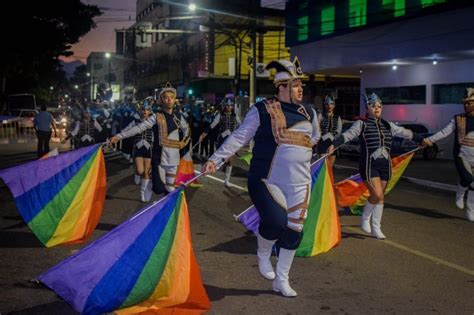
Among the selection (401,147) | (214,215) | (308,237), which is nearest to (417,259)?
(308,237)

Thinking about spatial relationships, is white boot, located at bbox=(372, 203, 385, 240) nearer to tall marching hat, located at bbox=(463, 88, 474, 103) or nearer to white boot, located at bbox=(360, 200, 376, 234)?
white boot, located at bbox=(360, 200, 376, 234)

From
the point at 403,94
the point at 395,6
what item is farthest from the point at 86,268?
the point at 403,94

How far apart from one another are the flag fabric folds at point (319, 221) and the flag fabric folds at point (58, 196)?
2.07m

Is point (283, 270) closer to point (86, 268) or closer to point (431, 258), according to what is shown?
point (86, 268)

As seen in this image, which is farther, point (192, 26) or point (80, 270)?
point (192, 26)

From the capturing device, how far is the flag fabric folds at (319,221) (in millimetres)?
6816

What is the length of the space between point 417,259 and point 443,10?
58.5 feet

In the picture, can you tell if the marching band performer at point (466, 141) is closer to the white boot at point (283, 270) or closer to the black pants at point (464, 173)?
the black pants at point (464, 173)

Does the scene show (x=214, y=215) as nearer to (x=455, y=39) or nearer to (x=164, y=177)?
(x=164, y=177)

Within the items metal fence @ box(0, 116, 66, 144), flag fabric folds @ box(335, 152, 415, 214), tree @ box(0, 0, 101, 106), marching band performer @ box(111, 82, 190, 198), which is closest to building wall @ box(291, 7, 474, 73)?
flag fabric folds @ box(335, 152, 415, 214)

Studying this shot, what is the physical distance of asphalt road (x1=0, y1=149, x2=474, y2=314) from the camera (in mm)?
5328

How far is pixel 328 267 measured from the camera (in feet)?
21.7

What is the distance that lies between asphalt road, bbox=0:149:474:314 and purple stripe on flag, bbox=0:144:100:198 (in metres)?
0.75

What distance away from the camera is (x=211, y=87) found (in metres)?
50.8
